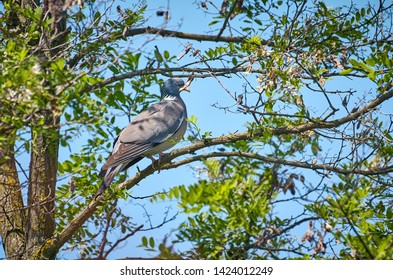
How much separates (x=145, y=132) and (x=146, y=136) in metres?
0.04

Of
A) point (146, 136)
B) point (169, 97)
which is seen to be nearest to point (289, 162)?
point (146, 136)

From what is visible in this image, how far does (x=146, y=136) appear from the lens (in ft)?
22.6

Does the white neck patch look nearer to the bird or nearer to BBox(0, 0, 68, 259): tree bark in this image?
the bird

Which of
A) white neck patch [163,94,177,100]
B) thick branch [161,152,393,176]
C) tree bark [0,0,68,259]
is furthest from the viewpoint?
white neck patch [163,94,177,100]

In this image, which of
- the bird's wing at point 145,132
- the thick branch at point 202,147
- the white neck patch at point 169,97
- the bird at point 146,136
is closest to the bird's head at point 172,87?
the white neck patch at point 169,97

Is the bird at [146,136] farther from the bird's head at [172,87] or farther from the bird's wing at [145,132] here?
the bird's head at [172,87]

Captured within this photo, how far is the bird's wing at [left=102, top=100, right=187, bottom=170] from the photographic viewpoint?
6.50 metres

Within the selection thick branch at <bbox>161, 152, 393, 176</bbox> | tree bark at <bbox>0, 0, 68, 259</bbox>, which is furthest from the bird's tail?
thick branch at <bbox>161, 152, 393, 176</bbox>

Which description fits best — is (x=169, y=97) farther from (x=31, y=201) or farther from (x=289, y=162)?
(x=289, y=162)

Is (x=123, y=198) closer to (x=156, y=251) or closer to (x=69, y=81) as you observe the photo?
(x=156, y=251)

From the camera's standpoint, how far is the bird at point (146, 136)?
248 inches

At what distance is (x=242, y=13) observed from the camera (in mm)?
6629

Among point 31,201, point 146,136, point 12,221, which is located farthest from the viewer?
point 146,136

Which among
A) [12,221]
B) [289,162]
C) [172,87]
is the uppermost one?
[172,87]
